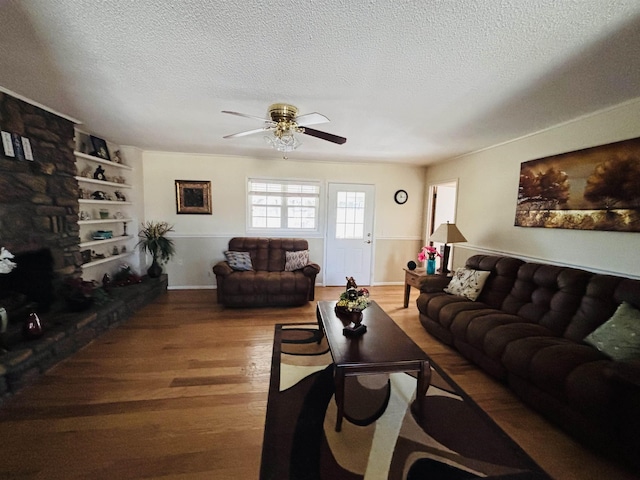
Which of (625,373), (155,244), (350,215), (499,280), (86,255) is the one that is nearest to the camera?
(625,373)

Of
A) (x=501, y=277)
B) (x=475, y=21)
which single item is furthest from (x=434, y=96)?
(x=501, y=277)

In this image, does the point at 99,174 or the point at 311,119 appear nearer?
the point at 311,119

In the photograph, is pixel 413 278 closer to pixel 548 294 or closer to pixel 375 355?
pixel 548 294

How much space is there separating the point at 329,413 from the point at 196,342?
1.72m

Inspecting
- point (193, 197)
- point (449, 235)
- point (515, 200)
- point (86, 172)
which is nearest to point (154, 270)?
point (193, 197)

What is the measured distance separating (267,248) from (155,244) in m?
1.78

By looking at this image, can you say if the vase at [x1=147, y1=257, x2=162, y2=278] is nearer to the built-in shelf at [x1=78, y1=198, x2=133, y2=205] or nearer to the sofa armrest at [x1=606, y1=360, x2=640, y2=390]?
the built-in shelf at [x1=78, y1=198, x2=133, y2=205]

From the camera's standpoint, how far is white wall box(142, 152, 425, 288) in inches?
180

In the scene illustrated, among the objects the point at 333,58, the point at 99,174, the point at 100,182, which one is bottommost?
the point at 100,182

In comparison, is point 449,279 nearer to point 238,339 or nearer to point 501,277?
point 501,277

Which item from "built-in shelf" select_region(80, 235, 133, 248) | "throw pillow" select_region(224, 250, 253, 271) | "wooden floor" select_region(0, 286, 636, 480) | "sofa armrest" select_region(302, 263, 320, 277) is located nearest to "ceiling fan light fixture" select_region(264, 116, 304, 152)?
"sofa armrest" select_region(302, 263, 320, 277)

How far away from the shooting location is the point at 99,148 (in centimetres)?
360

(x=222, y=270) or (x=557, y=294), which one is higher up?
(x=557, y=294)

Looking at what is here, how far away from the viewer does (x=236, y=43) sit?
1482 millimetres
